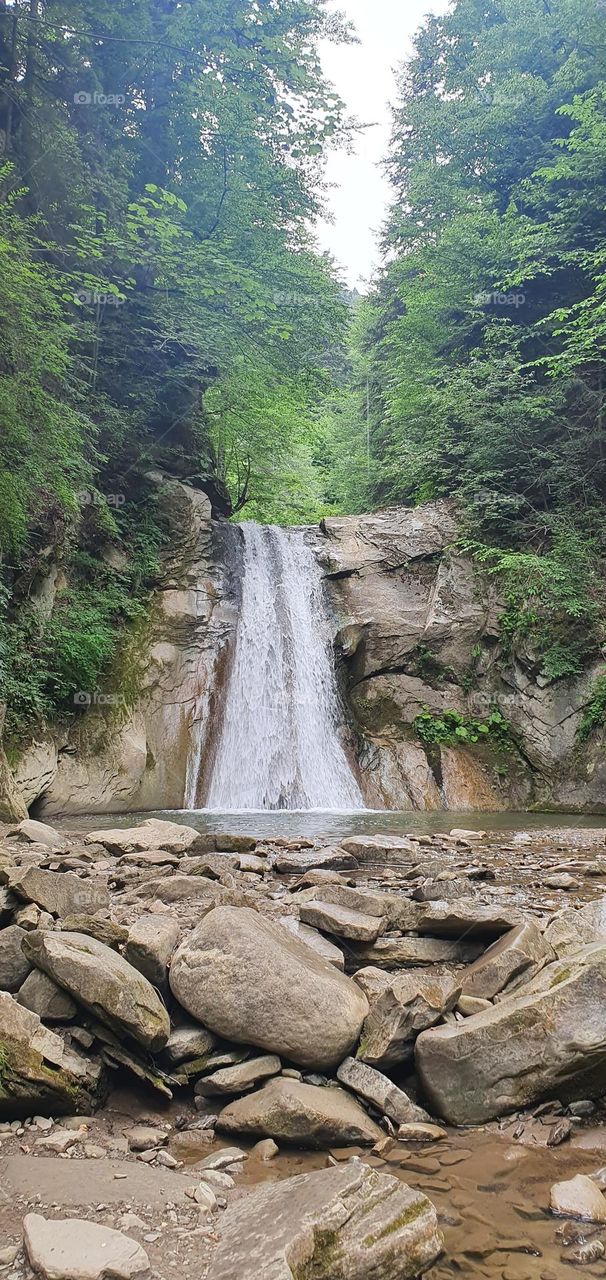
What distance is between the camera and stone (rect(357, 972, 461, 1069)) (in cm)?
315

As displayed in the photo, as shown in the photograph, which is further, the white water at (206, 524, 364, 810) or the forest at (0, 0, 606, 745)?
the white water at (206, 524, 364, 810)

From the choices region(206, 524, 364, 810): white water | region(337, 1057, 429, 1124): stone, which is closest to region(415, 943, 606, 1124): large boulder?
region(337, 1057, 429, 1124): stone

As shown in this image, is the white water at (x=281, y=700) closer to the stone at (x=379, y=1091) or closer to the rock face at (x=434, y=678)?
the rock face at (x=434, y=678)

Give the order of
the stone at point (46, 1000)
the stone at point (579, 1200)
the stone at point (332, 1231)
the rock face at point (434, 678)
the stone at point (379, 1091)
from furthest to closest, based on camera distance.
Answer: the rock face at point (434, 678) → the stone at point (46, 1000) → the stone at point (379, 1091) → the stone at point (579, 1200) → the stone at point (332, 1231)

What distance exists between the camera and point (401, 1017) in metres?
3.21

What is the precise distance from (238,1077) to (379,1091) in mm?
590

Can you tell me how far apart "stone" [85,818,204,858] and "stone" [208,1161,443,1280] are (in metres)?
4.21

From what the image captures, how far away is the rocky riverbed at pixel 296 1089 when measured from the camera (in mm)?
2109

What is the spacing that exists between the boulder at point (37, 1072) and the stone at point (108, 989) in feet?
0.58

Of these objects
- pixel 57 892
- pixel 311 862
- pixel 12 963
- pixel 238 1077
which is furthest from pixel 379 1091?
pixel 311 862

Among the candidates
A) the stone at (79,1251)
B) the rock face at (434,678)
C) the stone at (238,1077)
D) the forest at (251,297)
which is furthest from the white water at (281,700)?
the stone at (79,1251)

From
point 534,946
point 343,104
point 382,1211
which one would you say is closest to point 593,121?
point 343,104

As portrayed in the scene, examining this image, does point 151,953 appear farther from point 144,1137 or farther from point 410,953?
point 410,953

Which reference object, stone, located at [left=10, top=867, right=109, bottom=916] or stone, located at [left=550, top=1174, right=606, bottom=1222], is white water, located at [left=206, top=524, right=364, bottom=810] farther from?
stone, located at [left=550, top=1174, right=606, bottom=1222]
